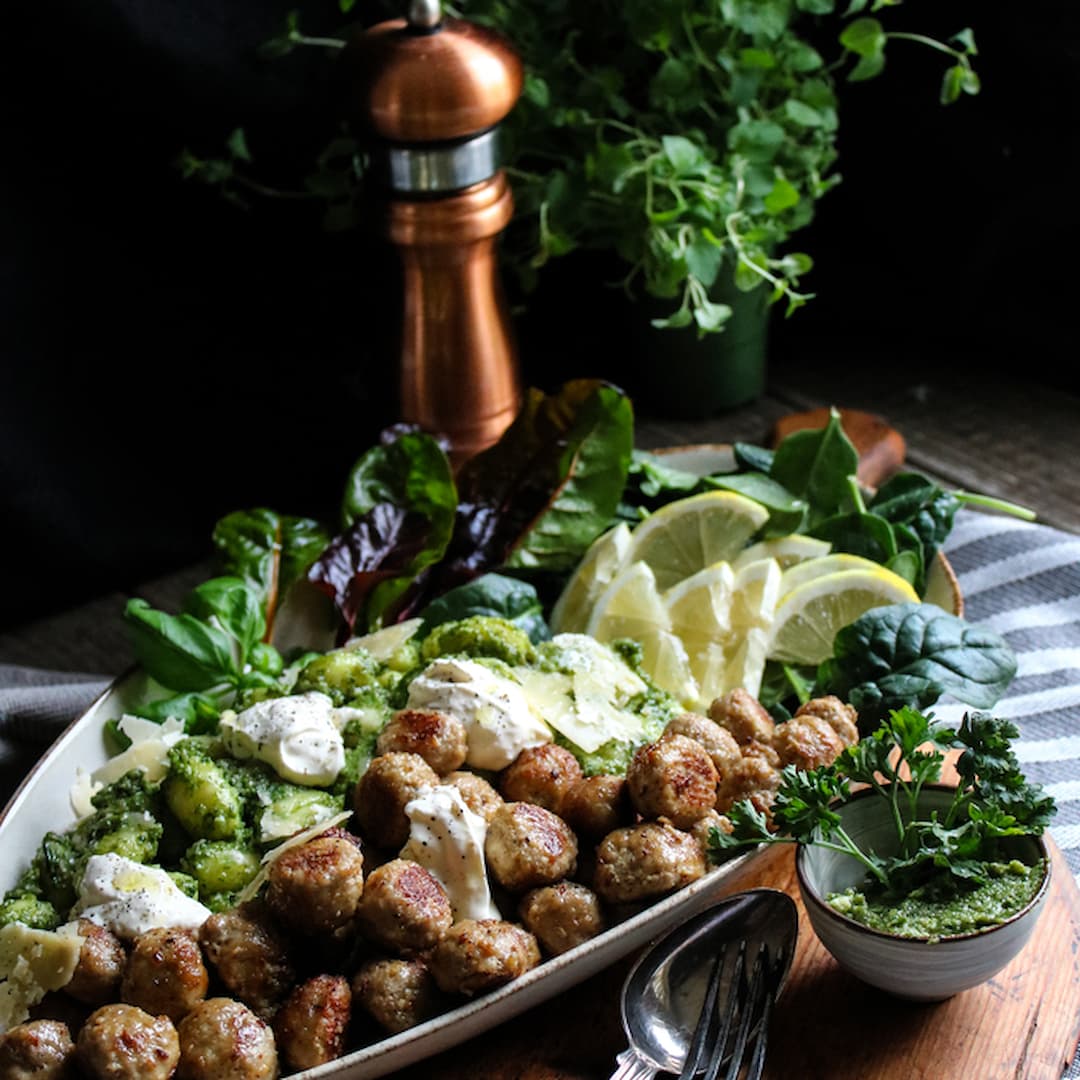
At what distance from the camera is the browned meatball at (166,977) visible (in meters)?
1.62

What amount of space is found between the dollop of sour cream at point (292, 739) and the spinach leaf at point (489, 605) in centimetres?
45

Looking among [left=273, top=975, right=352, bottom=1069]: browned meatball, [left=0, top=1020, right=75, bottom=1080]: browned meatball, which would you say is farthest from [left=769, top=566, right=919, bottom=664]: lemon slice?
[left=0, top=1020, right=75, bottom=1080]: browned meatball

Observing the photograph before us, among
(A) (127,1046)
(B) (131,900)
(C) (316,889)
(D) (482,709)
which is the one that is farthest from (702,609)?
(A) (127,1046)

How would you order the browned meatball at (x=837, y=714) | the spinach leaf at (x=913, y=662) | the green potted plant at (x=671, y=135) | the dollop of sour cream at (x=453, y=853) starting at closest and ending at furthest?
the dollop of sour cream at (x=453, y=853), the browned meatball at (x=837, y=714), the spinach leaf at (x=913, y=662), the green potted plant at (x=671, y=135)

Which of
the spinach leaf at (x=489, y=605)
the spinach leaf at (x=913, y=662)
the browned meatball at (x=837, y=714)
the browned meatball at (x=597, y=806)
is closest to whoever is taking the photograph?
the browned meatball at (x=597, y=806)

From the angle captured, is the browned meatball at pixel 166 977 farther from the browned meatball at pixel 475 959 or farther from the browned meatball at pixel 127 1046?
the browned meatball at pixel 475 959

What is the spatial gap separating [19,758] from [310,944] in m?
0.90

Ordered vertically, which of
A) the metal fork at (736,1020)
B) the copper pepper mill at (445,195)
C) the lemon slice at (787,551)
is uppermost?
the copper pepper mill at (445,195)

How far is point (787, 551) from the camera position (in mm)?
2512

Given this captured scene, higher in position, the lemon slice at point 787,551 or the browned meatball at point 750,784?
the browned meatball at point 750,784

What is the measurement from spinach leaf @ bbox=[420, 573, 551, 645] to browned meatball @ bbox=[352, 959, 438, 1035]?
79cm

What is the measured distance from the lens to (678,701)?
87.2 inches

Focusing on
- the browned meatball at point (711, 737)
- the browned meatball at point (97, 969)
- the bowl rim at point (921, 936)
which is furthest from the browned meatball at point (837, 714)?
the browned meatball at point (97, 969)

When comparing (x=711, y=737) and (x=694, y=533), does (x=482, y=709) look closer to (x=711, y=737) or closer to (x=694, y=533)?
(x=711, y=737)
